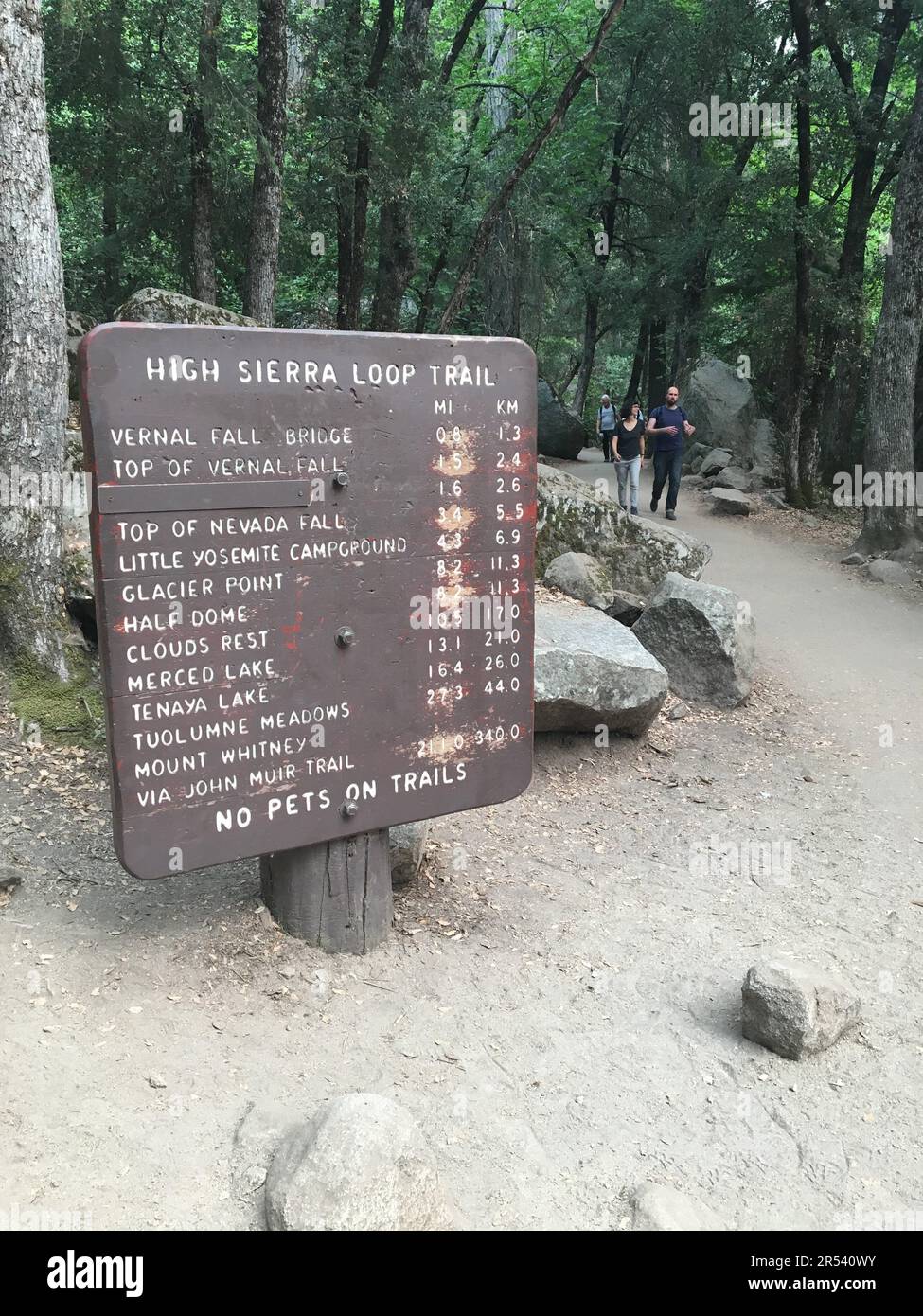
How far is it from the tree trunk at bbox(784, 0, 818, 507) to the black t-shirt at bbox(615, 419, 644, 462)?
399cm

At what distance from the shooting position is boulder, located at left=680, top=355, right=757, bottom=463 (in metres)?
20.3

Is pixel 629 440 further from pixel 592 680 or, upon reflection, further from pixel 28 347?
pixel 28 347

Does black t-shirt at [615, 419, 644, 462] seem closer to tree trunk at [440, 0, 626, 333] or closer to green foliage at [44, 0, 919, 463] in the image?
tree trunk at [440, 0, 626, 333]

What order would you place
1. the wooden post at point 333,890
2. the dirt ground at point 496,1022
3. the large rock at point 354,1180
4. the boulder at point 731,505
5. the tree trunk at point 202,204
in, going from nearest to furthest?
the large rock at point 354,1180, the dirt ground at point 496,1022, the wooden post at point 333,890, the tree trunk at point 202,204, the boulder at point 731,505

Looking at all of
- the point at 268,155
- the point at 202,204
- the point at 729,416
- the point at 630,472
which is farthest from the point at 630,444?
the point at 729,416

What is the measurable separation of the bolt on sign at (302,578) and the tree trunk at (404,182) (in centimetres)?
1076

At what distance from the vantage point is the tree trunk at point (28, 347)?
6336 millimetres

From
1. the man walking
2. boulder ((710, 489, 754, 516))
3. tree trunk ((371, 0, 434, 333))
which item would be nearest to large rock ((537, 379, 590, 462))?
boulder ((710, 489, 754, 516))

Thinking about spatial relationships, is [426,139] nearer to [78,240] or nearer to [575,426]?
[78,240]

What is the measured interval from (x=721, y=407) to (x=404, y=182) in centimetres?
880

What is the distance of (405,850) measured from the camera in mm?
5402

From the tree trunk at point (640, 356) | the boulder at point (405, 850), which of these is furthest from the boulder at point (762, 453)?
the boulder at point (405, 850)

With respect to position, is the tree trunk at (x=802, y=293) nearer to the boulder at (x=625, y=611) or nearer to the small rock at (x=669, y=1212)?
the boulder at (x=625, y=611)

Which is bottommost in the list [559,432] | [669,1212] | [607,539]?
[669,1212]
